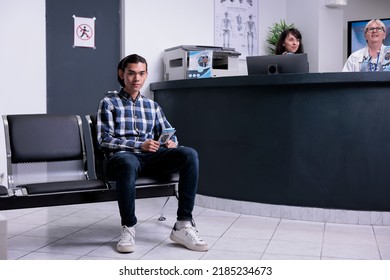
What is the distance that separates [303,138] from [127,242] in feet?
4.94

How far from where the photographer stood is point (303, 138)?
3.75m

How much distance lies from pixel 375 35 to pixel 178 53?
1.63 m

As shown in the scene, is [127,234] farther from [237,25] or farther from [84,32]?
[237,25]

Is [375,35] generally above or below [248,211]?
above

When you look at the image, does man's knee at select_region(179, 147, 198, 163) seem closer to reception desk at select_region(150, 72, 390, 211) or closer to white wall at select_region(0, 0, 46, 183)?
reception desk at select_region(150, 72, 390, 211)

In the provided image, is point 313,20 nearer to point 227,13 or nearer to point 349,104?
point 227,13

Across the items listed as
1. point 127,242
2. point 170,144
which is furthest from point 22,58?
point 127,242

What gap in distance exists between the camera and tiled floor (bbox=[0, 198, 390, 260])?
2906mm

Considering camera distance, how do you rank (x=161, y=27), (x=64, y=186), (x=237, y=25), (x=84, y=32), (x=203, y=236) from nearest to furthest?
(x=64, y=186)
(x=203, y=236)
(x=84, y=32)
(x=161, y=27)
(x=237, y=25)

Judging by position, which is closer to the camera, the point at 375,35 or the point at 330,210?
the point at 330,210

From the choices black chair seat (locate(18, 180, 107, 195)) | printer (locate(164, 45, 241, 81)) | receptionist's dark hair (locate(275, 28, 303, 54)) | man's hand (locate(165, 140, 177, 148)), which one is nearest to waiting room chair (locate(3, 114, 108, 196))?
black chair seat (locate(18, 180, 107, 195))

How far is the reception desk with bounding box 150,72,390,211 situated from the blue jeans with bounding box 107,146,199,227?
94 cm

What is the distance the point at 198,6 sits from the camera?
526 cm

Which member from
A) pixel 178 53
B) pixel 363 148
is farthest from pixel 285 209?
pixel 178 53
